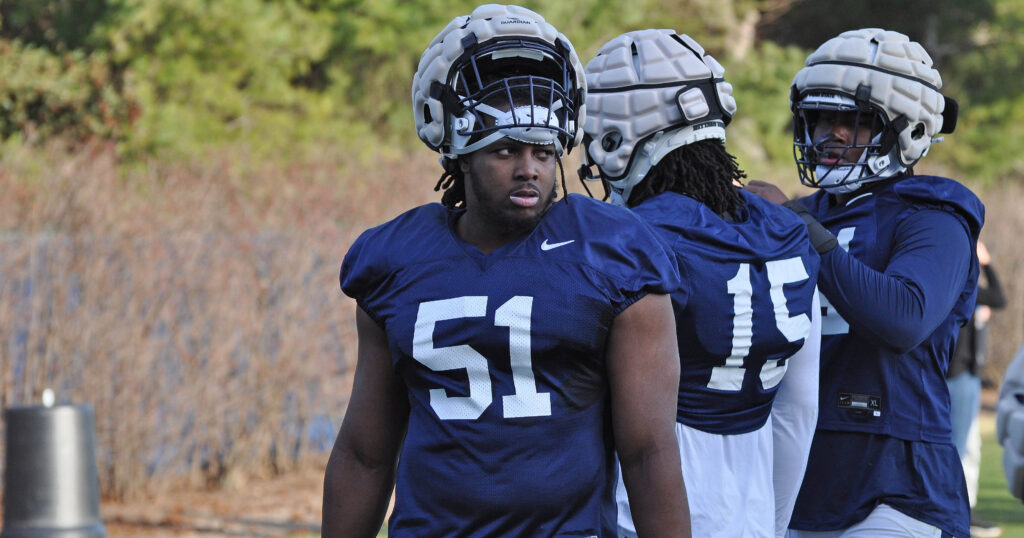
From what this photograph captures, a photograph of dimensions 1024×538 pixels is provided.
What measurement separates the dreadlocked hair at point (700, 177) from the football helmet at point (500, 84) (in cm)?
54

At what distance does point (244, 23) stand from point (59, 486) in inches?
455

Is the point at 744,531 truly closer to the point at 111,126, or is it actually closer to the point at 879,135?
the point at 879,135

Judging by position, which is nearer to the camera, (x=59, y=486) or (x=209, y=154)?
(x=59, y=486)

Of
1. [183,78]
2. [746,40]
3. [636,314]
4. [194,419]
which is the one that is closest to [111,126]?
[183,78]

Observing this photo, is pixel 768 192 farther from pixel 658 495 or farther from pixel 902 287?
pixel 658 495

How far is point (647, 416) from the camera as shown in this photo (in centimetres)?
279

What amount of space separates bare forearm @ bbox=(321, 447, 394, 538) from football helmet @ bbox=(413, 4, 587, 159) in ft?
2.34

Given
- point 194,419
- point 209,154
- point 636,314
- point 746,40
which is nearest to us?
point 636,314

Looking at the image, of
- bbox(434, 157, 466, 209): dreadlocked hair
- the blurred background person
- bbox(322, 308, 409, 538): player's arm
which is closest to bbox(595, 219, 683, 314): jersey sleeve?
bbox(434, 157, 466, 209): dreadlocked hair

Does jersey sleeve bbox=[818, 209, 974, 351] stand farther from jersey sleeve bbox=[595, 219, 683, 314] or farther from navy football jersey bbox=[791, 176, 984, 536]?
jersey sleeve bbox=[595, 219, 683, 314]

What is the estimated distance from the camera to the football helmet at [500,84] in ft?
9.34

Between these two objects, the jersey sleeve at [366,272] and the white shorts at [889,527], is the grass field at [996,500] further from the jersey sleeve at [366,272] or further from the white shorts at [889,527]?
the jersey sleeve at [366,272]

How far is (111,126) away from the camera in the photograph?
16.2 metres

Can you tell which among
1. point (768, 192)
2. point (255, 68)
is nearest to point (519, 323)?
point (768, 192)
